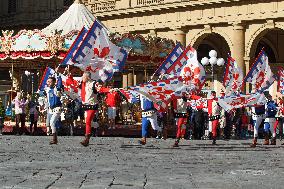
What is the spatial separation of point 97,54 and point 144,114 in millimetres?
1880

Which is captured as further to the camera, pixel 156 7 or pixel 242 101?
pixel 156 7

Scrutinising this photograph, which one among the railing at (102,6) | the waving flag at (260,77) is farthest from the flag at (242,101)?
the railing at (102,6)

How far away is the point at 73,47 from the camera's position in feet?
55.0

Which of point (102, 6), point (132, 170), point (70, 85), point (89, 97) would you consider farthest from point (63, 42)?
point (102, 6)

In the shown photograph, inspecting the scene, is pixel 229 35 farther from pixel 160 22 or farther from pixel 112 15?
pixel 112 15

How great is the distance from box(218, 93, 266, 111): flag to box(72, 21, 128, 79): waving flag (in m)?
3.45

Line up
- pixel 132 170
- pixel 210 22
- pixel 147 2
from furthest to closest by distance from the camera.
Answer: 1. pixel 147 2
2. pixel 210 22
3. pixel 132 170

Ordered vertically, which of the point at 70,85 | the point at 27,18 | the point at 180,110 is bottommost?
the point at 180,110

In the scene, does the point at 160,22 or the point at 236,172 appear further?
the point at 160,22

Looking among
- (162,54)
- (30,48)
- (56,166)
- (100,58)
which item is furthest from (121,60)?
(162,54)

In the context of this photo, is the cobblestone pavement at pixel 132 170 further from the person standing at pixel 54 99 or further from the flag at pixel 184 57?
the flag at pixel 184 57

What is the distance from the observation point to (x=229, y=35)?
36.8 meters

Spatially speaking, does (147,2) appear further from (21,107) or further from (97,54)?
(97,54)

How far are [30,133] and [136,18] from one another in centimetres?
1831
